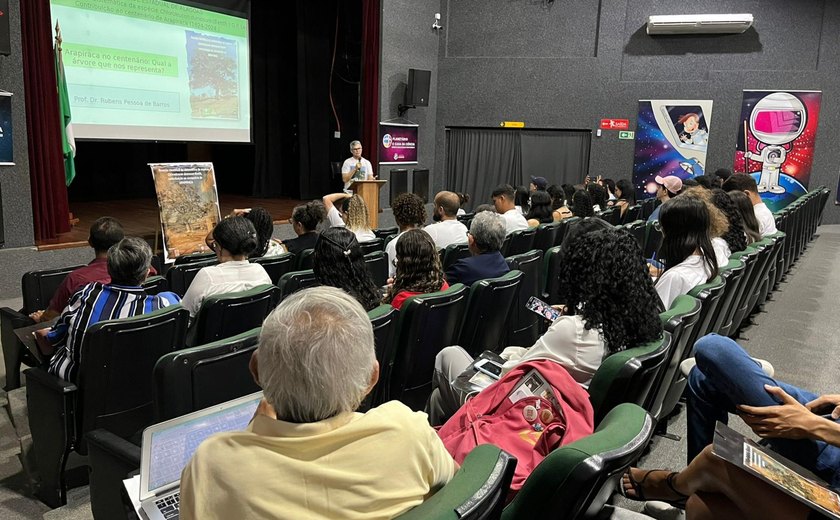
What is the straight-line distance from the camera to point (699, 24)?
10.8 m

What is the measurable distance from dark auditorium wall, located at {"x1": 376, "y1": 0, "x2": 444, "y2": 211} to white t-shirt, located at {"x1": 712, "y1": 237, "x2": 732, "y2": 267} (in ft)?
23.6

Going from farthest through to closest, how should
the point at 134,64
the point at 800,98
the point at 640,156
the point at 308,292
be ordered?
1. the point at 640,156
2. the point at 800,98
3. the point at 134,64
4. the point at 308,292

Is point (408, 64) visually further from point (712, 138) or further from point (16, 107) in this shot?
point (16, 107)

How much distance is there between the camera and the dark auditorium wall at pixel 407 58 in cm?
1034

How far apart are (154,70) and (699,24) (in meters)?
9.01

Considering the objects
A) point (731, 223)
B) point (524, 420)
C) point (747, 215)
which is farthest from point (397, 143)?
point (524, 420)

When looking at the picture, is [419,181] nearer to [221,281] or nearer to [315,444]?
[221,281]

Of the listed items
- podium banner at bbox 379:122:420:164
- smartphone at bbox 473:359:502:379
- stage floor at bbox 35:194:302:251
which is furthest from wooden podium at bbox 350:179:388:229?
smartphone at bbox 473:359:502:379

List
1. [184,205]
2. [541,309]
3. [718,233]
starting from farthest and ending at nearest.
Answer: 1. [184,205]
2. [718,233]
3. [541,309]

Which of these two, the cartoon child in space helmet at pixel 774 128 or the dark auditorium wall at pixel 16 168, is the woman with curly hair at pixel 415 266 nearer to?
the dark auditorium wall at pixel 16 168

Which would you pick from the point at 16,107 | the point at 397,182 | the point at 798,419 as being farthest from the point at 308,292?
the point at 397,182

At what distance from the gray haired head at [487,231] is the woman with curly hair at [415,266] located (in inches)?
30.7

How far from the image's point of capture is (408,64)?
434 inches

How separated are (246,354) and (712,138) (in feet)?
37.0
